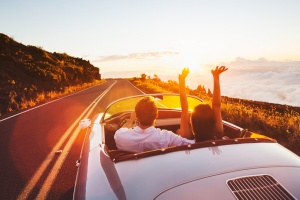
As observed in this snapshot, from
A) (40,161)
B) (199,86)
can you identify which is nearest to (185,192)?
(40,161)

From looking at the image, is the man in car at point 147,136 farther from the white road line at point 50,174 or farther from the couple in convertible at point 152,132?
the white road line at point 50,174

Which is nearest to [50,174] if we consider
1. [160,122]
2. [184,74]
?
[160,122]

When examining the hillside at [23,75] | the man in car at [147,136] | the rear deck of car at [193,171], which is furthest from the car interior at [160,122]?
the hillside at [23,75]

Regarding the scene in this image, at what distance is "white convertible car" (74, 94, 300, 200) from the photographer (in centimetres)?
195

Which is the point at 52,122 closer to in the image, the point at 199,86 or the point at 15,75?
the point at 199,86

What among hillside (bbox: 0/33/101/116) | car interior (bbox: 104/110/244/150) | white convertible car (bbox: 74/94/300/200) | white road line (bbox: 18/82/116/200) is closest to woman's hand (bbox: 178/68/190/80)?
white convertible car (bbox: 74/94/300/200)

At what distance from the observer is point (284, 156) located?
8.39 ft

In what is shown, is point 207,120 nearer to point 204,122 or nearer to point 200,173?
point 204,122

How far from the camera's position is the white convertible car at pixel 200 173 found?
1.95m

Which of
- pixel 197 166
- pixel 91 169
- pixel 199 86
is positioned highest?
pixel 197 166

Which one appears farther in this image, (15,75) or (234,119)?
(15,75)

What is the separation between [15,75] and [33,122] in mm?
25961

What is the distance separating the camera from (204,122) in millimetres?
3053

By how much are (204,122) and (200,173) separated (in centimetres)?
100
